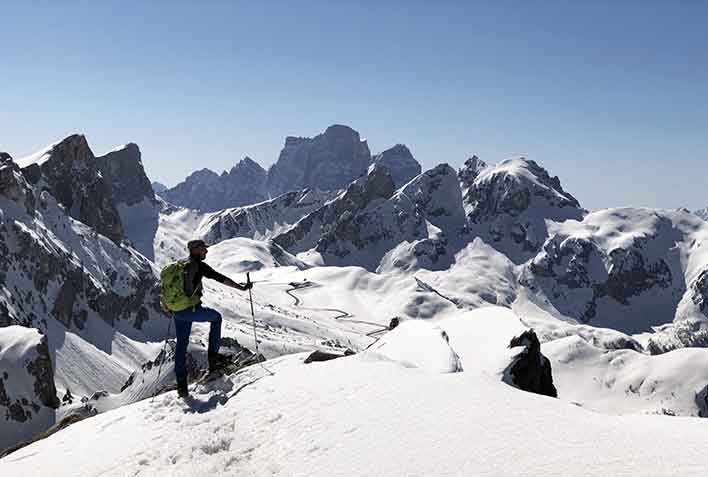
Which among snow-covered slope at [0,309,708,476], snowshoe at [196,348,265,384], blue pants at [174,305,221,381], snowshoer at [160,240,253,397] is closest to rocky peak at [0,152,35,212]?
snowshoe at [196,348,265,384]

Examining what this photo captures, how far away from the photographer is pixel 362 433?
1320 cm

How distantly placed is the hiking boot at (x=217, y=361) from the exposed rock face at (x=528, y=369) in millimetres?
16669

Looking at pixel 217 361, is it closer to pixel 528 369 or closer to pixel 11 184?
pixel 528 369

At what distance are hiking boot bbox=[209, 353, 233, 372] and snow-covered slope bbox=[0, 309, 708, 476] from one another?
2.00ft

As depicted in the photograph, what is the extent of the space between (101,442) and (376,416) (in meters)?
7.60

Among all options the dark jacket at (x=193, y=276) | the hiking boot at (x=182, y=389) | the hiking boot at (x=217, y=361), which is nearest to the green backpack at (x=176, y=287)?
the dark jacket at (x=193, y=276)

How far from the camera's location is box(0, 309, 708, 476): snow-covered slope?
1104 centimetres

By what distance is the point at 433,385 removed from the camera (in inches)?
627

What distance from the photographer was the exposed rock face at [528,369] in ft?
107

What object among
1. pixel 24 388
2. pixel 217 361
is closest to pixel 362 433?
pixel 217 361

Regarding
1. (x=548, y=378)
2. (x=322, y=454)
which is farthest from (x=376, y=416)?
(x=548, y=378)

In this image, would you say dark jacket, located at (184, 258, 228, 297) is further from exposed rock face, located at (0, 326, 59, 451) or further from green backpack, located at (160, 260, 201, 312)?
exposed rock face, located at (0, 326, 59, 451)

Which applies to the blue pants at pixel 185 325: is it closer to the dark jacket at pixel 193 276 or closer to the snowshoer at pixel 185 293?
the snowshoer at pixel 185 293

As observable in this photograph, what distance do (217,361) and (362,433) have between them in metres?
8.22
